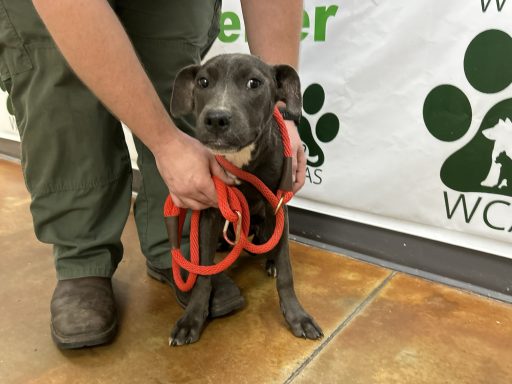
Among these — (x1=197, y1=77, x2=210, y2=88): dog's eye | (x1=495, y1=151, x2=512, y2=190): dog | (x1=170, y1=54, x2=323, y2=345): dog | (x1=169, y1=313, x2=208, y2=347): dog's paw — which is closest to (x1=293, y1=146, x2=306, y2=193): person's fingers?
(x1=170, y1=54, x2=323, y2=345): dog

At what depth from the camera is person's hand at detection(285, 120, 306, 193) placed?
49.8 inches

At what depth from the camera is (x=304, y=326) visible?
4.12ft

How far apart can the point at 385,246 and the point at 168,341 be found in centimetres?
81

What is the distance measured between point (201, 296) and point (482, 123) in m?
0.94

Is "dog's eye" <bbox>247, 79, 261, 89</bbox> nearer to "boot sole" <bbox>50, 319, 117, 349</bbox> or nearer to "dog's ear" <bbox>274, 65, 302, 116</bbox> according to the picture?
"dog's ear" <bbox>274, 65, 302, 116</bbox>

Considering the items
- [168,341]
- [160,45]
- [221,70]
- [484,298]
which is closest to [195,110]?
[221,70]

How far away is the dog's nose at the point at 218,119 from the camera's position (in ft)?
3.20

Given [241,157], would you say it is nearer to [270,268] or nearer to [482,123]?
[270,268]

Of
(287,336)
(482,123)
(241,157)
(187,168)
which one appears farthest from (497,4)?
(287,336)

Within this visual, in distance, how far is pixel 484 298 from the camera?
1419 millimetres

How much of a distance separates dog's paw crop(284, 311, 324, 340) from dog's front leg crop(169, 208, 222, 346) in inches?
9.2

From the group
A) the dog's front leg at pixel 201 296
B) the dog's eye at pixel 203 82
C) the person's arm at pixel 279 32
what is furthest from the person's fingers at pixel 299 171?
the dog's eye at pixel 203 82

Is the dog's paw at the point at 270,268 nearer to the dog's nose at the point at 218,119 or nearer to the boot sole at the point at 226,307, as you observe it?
the boot sole at the point at 226,307

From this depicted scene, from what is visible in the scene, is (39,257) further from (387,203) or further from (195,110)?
(387,203)
